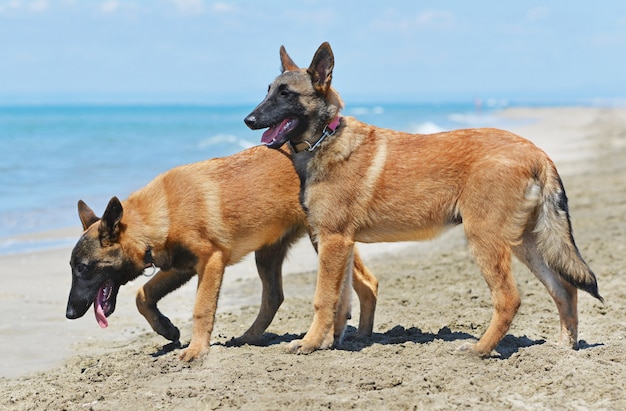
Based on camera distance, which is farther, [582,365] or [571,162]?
[571,162]

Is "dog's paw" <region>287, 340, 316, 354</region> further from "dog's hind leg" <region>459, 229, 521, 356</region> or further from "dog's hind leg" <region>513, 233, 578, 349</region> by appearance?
"dog's hind leg" <region>513, 233, 578, 349</region>

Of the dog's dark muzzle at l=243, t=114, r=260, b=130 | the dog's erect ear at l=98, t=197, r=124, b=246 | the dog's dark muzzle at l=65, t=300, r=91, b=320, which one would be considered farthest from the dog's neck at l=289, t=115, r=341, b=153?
the dog's dark muzzle at l=65, t=300, r=91, b=320

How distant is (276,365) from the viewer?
18.0 feet

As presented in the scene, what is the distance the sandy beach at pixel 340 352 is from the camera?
480cm

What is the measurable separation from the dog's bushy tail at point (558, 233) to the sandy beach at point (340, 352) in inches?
20.2

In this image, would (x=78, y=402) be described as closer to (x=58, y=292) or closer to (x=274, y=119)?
(x=274, y=119)

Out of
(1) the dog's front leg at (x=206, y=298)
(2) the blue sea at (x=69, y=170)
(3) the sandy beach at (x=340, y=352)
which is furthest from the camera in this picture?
(2) the blue sea at (x=69, y=170)

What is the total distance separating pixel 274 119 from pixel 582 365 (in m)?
2.83

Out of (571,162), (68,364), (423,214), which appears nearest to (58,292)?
(68,364)

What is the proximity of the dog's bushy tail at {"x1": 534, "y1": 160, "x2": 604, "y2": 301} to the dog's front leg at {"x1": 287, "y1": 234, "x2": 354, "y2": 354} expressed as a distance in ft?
4.71

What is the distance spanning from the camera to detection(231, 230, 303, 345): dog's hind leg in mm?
6625

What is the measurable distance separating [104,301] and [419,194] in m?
2.62

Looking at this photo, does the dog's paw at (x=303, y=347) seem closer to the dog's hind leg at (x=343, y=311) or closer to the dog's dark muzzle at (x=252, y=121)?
the dog's hind leg at (x=343, y=311)

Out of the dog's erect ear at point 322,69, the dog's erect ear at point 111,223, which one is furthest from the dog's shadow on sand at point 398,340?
the dog's erect ear at point 322,69
